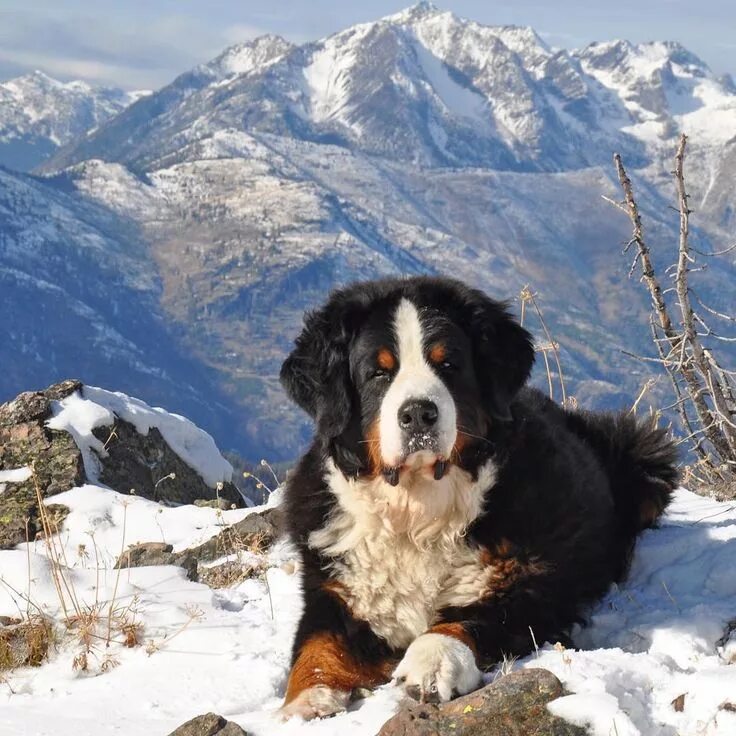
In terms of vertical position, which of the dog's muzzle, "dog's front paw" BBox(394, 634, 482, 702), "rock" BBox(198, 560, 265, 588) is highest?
the dog's muzzle

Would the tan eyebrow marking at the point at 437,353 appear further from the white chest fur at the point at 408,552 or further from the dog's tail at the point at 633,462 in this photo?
the dog's tail at the point at 633,462

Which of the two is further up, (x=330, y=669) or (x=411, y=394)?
(x=411, y=394)

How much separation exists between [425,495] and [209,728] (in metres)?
1.69

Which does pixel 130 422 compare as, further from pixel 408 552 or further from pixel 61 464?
pixel 408 552

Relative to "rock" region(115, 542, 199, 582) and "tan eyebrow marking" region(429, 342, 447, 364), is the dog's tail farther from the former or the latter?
"rock" region(115, 542, 199, 582)

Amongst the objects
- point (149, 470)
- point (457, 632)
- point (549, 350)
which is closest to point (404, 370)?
point (457, 632)

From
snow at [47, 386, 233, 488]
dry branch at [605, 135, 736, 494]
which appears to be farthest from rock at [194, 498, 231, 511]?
dry branch at [605, 135, 736, 494]

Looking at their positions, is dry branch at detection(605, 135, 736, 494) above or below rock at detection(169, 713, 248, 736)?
above

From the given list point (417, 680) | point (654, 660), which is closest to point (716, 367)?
point (654, 660)

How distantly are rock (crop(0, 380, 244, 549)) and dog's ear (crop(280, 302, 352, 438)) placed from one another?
131 inches

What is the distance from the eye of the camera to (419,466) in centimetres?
508

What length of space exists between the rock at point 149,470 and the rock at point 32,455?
0.49 meters

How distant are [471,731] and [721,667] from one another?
1.21 metres

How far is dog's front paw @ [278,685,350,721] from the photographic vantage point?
4449 millimetres
